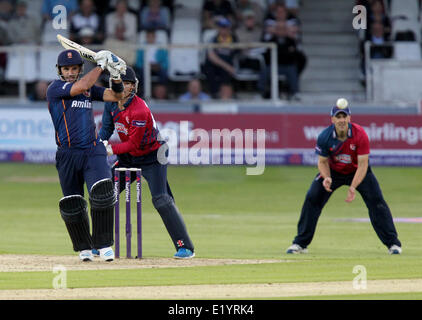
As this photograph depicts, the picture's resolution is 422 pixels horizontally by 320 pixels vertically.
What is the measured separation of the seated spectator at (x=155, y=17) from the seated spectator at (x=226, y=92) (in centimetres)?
360

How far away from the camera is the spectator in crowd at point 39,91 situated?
24.2m

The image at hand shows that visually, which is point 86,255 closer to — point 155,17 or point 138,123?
point 138,123

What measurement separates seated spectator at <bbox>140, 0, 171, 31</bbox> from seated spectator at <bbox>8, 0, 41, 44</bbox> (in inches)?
110

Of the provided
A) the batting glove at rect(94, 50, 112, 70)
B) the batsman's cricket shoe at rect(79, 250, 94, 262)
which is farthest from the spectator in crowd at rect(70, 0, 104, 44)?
the batting glove at rect(94, 50, 112, 70)

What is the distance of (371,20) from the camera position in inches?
1041

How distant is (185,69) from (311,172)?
3.85m

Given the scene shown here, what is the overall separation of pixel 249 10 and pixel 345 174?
1421cm

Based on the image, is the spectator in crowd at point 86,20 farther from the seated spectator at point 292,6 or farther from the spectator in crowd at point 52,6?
the seated spectator at point 292,6

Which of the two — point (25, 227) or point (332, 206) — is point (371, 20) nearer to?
point (332, 206)

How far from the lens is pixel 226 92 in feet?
79.1
